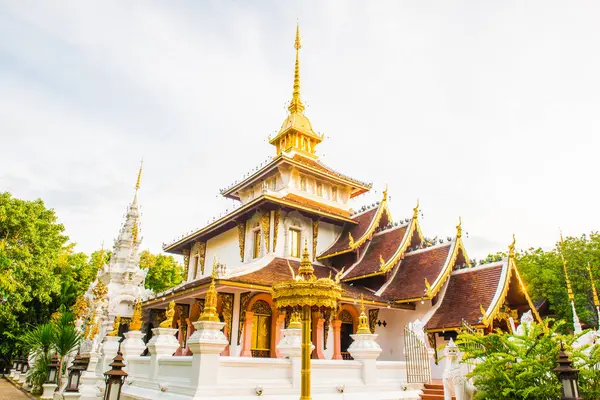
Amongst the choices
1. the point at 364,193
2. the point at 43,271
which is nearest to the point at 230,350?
the point at 364,193

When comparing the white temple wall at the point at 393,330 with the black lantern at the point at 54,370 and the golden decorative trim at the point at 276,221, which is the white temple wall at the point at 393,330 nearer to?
the golden decorative trim at the point at 276,221

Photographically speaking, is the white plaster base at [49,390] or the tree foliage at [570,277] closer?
the white plaster base at [49,390]

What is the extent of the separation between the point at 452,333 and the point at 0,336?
2639 centimetres

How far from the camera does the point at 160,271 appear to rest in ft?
115

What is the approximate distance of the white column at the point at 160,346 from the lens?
8.62 m

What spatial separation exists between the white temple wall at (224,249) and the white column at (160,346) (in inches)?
309

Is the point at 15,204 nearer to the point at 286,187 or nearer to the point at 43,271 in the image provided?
the point at 43,271

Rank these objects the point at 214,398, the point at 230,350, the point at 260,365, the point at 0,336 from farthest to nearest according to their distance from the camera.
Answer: the point at 0,336 → the point at 230,350 → the point at 260,365 → the point at 214,398

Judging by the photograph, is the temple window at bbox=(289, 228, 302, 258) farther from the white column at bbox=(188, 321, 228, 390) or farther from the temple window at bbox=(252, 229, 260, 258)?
the white column at bbox=(188, 321, 228, 390)

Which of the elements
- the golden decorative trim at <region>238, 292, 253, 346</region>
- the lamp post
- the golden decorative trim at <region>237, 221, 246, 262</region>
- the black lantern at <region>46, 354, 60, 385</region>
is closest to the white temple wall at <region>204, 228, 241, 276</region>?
the golden decorative trim at <region>237, 221, 246, 262</region>

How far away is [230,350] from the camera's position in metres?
12.8

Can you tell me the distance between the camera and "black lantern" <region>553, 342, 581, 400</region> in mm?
5727

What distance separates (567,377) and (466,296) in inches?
311

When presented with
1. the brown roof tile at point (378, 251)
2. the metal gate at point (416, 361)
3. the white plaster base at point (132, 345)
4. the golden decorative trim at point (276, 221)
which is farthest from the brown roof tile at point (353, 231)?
the white plaster base at point (132, 345)
